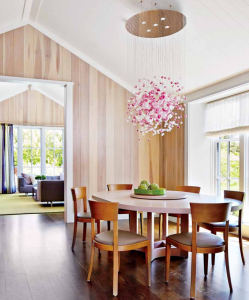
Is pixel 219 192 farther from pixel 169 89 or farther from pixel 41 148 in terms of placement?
pixel 41 148

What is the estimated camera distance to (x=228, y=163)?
545 centimetres

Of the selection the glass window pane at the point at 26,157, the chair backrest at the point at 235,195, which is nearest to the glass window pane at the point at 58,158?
the glass window pane at the point at 26,157

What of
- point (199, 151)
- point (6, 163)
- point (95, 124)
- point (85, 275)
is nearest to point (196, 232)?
point (85, 275)

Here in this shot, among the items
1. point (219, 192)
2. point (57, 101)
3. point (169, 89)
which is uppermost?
point (57, 101)

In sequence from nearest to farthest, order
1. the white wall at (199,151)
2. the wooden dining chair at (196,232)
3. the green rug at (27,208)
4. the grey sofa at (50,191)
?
the wooden dining chair at (196,232), the white wall at (199,151), the green rug at (27,208), the grey sofa at (50,191)

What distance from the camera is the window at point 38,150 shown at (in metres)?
11.7

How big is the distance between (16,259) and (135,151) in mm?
3487

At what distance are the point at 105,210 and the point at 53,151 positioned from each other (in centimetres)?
964

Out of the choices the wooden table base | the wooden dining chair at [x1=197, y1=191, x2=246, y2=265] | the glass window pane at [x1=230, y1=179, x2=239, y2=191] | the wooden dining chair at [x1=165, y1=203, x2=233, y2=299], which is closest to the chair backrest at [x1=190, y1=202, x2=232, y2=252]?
the wooden dining chair at [x1=165, y1=203, x2=233, y2=299]

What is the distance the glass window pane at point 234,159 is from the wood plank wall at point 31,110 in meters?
8.01

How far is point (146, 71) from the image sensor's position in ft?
17.9

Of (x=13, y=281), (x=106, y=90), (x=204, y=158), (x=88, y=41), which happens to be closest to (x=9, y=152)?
(x=106, y=90)

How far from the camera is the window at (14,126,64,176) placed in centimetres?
1172

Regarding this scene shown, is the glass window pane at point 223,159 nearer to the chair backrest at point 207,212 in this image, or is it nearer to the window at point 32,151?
the chair backrest at point 207,212
